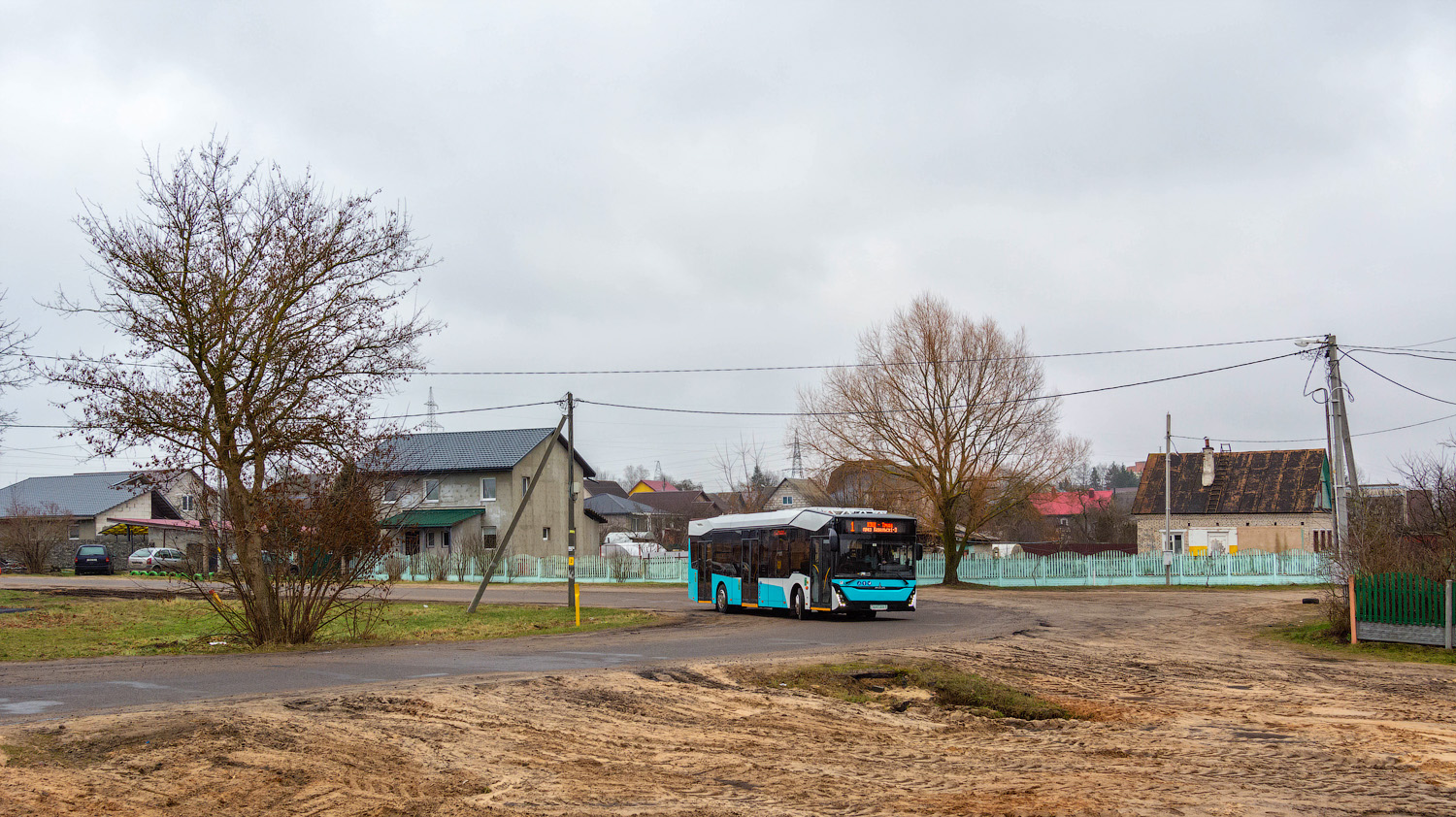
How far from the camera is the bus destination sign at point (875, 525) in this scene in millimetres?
25906

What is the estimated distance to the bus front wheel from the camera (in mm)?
26547

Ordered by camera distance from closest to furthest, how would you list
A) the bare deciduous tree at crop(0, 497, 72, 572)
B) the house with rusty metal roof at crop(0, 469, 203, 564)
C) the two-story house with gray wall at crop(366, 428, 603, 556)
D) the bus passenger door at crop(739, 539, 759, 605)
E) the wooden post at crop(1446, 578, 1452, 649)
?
the wooden post at crop(1446, 578, 1452, 649) < the bus passenger door at crop(739, 539, 759, 605) < the bare deciduous tree at crop(0, 497, 72, 572) < the two-story house with gray wall at crop(366, 428, 603, 556) < the house with rusty metal roof at crop(0, 469, 203, 564)

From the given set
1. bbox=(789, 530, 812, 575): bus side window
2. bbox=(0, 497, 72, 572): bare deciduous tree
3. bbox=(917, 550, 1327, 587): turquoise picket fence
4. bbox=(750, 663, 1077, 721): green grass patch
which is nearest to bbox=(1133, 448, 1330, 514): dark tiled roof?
bbox=(917, 550, 1327, 587): turquoise picket fence

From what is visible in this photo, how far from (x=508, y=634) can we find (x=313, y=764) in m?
13.4

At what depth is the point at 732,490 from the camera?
211ft

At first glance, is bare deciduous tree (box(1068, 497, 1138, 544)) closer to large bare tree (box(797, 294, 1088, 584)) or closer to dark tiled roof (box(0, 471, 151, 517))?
large bare tree (box(797, 294, 1088, 584))

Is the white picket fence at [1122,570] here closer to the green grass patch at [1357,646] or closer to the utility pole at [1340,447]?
the utility pole at [1340,447]

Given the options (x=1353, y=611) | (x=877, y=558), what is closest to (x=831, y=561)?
Result: (x=877, y=558)

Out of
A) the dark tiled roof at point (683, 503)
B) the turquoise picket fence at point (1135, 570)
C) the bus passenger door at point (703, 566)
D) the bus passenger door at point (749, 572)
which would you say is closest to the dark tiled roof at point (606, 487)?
the dark tiled roof at point (683, 503)

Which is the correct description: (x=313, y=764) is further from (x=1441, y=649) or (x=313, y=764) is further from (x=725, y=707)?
(x=1441, y=649)

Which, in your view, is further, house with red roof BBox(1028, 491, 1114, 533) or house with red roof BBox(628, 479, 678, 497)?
house with red roof BBox(628, 479, 678, 497)

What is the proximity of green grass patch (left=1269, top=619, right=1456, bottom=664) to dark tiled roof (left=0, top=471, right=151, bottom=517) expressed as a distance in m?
64.0

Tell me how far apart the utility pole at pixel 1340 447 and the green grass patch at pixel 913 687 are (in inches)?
640

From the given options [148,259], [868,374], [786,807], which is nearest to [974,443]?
[868,374]
